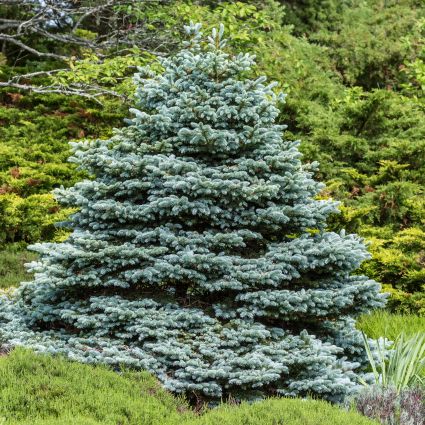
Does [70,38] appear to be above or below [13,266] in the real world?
above

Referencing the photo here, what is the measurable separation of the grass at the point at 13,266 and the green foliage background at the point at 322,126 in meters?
0.04

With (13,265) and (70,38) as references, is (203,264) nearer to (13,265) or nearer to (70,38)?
(13,265)

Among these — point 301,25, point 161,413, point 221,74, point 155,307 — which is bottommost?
point 161,413

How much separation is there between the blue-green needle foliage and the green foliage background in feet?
7.43

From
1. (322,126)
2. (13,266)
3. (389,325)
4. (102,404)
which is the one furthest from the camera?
(322,126)

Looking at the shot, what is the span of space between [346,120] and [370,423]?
726 centimetres

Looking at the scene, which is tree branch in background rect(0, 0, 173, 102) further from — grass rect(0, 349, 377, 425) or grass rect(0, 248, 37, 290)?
grass rect(0, 349, 377, 425)

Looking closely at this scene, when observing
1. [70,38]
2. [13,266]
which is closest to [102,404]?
[13,266]

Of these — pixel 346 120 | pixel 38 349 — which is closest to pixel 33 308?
pixel 38 349

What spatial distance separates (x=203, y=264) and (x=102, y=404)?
51.9 inches

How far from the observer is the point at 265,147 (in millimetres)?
5293

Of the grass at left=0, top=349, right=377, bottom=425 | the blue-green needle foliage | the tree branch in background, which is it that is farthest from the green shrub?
the grass at left=0, top=349, right=377, bottom=425

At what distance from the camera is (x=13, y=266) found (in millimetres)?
7875

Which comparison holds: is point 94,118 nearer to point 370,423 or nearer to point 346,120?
point 346,120
